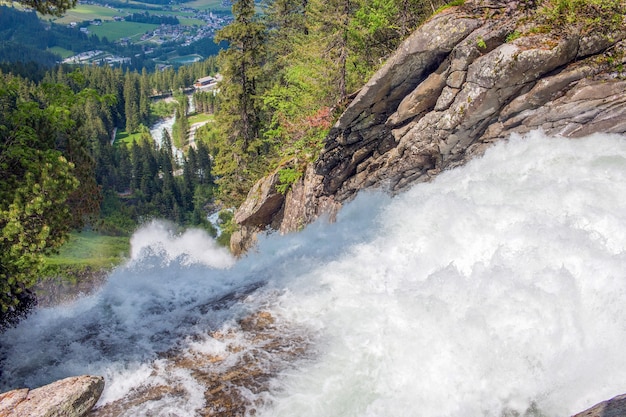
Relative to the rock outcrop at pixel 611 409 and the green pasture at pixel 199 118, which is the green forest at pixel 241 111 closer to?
the rock outcrop at pixel 611 409

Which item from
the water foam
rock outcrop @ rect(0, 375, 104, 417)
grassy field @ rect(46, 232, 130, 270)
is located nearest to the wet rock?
rock outcrop @ rect(0, 375, 104, 417)

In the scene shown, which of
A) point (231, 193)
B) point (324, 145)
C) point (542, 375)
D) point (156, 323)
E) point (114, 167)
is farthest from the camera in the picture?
point (114, 167)

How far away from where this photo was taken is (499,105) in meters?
13.9

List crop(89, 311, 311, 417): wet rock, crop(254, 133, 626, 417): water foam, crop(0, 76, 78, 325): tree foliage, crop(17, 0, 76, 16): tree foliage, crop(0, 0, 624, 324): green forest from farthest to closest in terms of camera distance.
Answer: crop(17, 0, 76, 16): tree foliage → crop(0, 0, 624, 324): green forest → crop(0, 76, 78, 325): tree foliage → crop(89, 311, 311, 417): wet rock → crop(254, 133, 626, 417): water foam

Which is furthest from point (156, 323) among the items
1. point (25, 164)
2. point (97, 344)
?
point (25, 164)

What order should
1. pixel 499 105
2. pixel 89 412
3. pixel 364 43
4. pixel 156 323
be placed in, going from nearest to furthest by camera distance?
pixel 89 412 → pixel 156 323 → pixel 499 105 → pixel 364 43

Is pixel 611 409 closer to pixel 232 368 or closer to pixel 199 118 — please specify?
pixel 232 368

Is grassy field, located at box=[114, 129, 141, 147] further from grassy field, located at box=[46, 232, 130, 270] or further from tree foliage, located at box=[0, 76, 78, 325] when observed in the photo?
tree foliage, located at box=[0, 76, 78, 325]

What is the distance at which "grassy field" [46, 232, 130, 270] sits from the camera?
3806cm

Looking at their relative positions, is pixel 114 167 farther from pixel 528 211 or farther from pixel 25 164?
pixel 528 211

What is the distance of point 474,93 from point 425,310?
832 centimetres

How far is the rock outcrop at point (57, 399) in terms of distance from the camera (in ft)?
25.0

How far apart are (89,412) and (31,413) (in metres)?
0.97

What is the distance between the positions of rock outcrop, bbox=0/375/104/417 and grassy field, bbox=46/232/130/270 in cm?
3096
